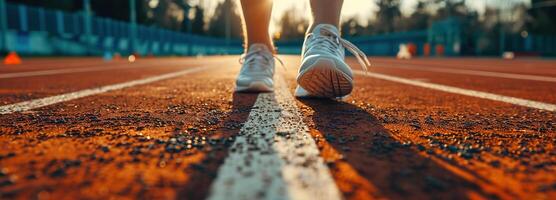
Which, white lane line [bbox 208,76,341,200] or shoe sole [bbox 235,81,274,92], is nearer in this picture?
white lane line [bbox 208,76,341,200]

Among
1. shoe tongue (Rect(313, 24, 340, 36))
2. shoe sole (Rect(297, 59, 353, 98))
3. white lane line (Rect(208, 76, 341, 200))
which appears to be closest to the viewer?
white lane line (Rect(208, 76, 341, 200))

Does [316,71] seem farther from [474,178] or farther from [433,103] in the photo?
[474,178]

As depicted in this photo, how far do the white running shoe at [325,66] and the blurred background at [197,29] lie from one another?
1.46 feet

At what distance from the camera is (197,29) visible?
75125 millimetres

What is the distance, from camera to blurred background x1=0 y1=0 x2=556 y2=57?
23.6 m

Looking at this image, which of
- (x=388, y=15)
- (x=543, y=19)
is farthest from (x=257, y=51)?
(x=388, y=15)

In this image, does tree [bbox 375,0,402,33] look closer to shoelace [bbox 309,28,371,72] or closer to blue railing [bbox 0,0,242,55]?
blue railing [bbox 0,0,242,55]

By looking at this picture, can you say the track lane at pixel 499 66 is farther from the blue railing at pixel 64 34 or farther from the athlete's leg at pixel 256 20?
the blue railing at pixel 64 34

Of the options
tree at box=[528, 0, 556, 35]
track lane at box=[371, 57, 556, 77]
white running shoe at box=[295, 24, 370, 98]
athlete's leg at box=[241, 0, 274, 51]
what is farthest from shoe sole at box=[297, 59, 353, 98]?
tree at box=[528, 0, 556, 35]

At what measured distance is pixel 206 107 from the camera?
2059 millimetres

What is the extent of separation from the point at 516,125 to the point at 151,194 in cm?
131

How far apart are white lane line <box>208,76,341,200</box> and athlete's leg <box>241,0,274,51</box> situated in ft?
4.80

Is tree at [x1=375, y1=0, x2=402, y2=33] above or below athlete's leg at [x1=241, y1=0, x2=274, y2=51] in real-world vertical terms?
above

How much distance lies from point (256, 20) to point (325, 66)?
3.21 ft
